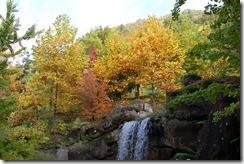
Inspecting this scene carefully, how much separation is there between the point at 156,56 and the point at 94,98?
9.50 ft

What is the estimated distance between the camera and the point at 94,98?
783cm

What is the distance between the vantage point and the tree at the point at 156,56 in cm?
973

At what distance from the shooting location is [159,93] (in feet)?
30.0

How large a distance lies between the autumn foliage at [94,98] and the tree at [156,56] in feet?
4.24

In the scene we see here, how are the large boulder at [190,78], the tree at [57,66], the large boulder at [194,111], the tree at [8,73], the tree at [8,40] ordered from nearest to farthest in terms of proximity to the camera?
the tree at [8,73], the tree at [8,40], the large boulder at [194,111], the tree at [57,66], the large boulder at [190,78]

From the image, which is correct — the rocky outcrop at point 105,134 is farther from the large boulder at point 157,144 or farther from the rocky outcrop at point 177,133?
the large boulder at point 157,144

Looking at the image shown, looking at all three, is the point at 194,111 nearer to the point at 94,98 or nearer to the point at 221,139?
the point at 94,98

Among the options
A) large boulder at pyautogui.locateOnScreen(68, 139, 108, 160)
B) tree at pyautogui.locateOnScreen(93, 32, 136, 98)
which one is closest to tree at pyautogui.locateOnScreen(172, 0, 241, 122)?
large boulder at pyautogui.locateOnScreen(68, 139, 108, 160)

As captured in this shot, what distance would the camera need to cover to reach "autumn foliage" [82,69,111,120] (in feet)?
25.2

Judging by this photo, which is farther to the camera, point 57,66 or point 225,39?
point 57,66

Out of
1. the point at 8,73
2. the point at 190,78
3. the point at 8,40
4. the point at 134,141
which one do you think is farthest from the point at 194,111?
the point at 8,40

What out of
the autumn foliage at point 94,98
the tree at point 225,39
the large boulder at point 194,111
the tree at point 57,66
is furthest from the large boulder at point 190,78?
the tree at point 225,39

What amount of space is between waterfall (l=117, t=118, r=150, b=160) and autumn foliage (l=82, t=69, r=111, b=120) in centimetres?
62

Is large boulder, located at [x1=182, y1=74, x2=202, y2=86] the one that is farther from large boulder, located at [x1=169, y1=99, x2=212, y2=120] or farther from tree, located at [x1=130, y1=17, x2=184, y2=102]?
tree, located at [x1=130, y1=17, x2=184, y2=102]
